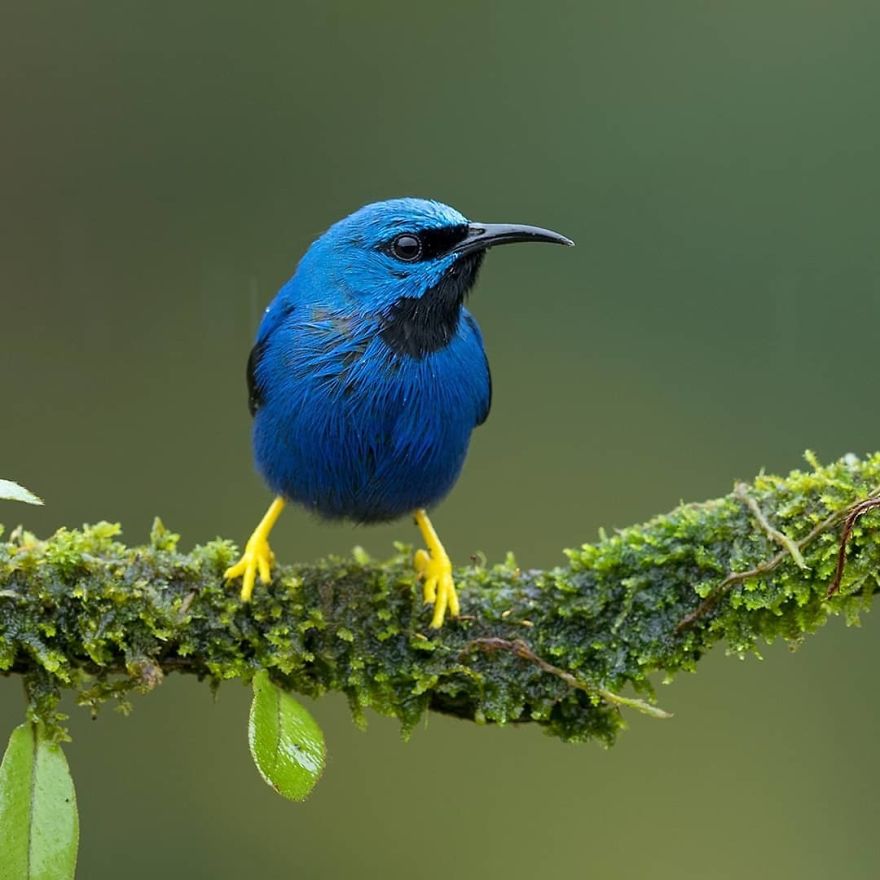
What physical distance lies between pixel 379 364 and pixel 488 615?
2.81ft

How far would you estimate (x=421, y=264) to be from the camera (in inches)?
163

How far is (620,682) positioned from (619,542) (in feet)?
1.30

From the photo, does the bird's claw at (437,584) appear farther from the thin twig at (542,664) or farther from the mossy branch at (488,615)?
the thin twig at (542,664)

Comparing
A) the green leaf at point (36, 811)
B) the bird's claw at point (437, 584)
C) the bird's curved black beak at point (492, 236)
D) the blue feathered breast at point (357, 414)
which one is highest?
the bird's curved black beak at point (492, 236)

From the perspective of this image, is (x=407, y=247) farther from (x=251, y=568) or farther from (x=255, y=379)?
(x=251, y=568)

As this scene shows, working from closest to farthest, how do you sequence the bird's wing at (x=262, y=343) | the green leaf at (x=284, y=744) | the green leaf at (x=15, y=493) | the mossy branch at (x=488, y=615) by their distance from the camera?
the green leaf at (x=15, y=493) → the green leaf at (x=284, y=744) → the mossy branch at (x=488, y=615) → the bird's wing at (x=262, y=343)

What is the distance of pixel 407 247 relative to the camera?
4.16 metres

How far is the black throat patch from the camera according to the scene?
4137 millimetres

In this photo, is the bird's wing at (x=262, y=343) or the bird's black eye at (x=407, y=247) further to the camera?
the bird's wing at (x=262, y=343)

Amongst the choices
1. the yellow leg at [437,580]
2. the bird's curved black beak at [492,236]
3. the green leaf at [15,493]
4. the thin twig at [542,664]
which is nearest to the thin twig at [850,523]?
the thin twig at [542,664]

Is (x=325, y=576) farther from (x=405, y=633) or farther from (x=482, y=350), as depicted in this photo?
(x=482, y=350)

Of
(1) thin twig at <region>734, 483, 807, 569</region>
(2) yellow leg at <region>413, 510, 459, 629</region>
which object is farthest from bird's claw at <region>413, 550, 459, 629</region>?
(1) thin twig at <region>734, 483, 807, 569</region>

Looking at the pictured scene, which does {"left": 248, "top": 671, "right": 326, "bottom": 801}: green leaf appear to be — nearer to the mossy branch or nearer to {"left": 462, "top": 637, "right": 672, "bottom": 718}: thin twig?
the mossy branch

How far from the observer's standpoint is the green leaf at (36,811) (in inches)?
124
